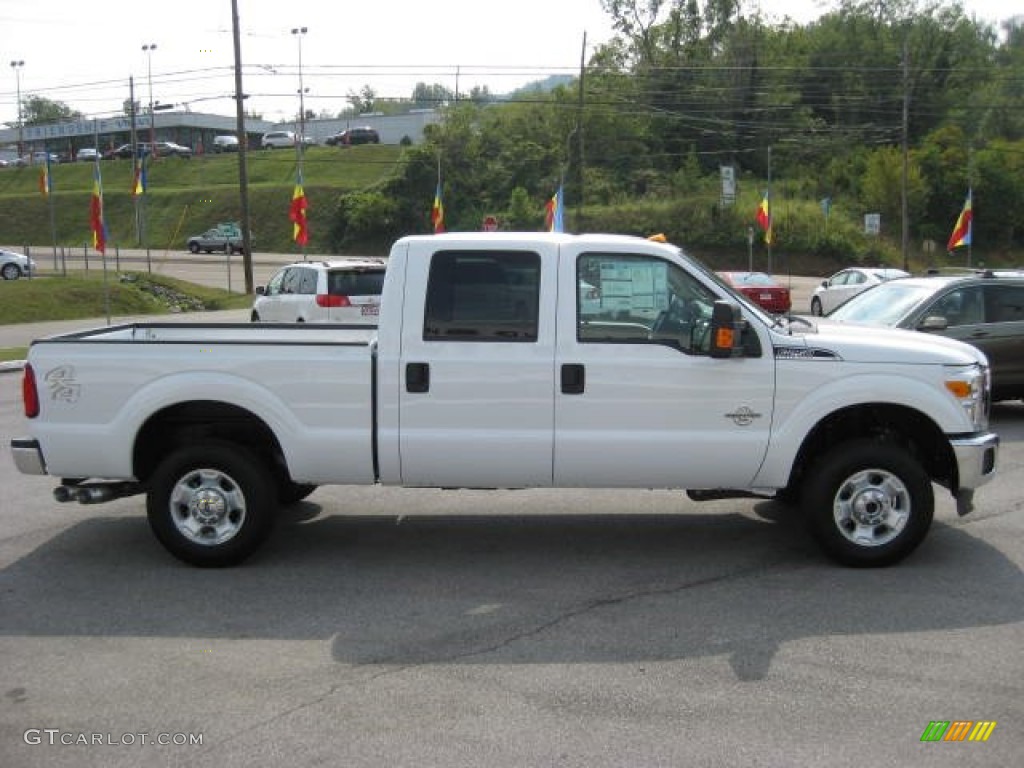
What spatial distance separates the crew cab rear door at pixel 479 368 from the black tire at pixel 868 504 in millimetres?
1666

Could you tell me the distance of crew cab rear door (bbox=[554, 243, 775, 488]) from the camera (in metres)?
5.96

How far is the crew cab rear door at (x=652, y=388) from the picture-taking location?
596 cm

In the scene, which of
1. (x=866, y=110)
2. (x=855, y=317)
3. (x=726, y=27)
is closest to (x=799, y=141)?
(x=866, y=110)

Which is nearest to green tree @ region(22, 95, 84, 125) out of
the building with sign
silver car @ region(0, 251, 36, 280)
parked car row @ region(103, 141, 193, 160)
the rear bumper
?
the building with sign

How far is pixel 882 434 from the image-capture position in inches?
255

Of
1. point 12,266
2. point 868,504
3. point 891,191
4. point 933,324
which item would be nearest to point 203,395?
point 868,504

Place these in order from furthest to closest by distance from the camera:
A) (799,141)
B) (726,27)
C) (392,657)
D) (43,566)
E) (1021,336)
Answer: (726,27) < (799,141) < (1021,336) < (43,566) < (392,657)

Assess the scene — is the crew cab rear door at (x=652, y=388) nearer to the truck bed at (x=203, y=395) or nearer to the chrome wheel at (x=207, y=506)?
the truck bed at (x=203, y=395)

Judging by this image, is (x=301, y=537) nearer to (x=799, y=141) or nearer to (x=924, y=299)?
(x=924, y=299)

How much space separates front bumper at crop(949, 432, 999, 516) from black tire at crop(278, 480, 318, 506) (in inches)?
175

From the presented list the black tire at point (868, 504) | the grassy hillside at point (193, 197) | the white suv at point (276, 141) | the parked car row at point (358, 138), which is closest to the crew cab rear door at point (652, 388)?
the black tire at point (868, 504)

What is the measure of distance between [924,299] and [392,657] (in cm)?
838

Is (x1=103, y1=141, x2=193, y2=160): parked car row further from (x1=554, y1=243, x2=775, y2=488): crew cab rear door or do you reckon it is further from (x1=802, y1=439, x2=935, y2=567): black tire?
(x1=802, y1=439, x2=935, y2=567): black tire

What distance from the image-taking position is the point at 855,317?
1178 cm
